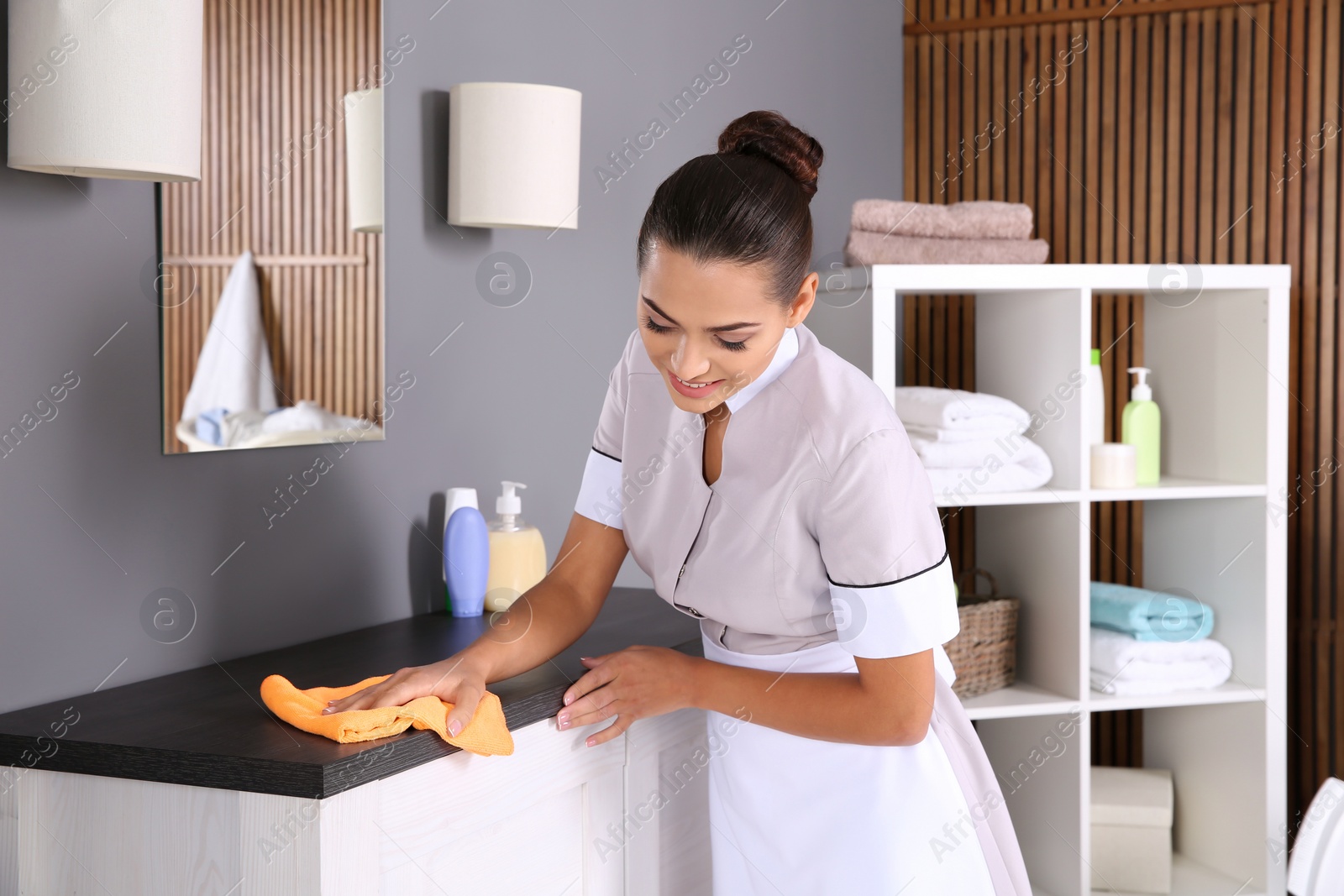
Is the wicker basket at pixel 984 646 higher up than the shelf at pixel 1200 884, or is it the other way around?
the wicker basket at pixel 984 646

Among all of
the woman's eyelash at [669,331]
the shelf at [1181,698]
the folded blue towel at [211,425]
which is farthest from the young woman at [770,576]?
the shelf at [1181,698]

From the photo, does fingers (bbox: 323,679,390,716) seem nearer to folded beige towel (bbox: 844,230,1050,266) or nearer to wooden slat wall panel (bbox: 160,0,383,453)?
wooden slat wall panel (bbox: 160,0,383,453)

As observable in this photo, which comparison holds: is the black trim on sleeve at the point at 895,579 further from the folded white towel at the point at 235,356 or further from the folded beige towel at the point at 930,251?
the folded beige towel at the point at 930,251

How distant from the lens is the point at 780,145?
122 centimetres

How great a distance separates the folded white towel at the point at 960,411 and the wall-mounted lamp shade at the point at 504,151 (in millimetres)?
859

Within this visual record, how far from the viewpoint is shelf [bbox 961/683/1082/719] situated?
7.32 feet

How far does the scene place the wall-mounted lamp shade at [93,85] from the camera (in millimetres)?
1111

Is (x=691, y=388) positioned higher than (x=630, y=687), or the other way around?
(x=691, y=388)

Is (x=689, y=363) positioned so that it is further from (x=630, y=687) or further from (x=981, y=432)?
(x=981, y=432)

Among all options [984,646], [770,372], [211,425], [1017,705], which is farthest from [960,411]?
[211,425]

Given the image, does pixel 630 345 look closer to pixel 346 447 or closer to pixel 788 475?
pixel 788 475

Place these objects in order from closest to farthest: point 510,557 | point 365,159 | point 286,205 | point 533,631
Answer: point 533,631, point 286,205, point 365,159, point 510,557

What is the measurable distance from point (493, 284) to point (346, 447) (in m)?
0.40

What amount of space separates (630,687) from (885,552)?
1.04ft
